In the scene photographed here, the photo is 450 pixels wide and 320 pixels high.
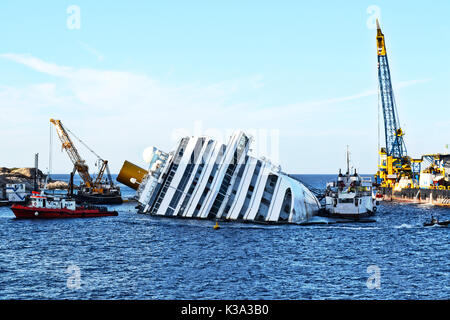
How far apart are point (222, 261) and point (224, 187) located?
1242 inches

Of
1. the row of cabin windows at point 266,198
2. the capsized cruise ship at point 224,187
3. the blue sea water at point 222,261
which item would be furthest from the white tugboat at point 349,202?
the row of cabin windows at point 266,198

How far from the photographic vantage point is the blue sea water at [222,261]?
121 ft

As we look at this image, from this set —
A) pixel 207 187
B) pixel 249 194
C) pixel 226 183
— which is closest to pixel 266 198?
pixel 249 194

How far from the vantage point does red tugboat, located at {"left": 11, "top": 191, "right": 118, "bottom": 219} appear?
301 feet

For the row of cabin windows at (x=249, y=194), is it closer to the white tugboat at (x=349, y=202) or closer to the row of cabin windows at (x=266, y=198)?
the row of cabin windows at (x=266, y=198)

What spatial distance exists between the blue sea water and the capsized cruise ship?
3.04m

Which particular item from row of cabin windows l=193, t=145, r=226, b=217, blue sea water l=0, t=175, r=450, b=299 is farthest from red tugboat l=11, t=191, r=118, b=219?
row of cabin windows l=193, t=145, r=226, b=217

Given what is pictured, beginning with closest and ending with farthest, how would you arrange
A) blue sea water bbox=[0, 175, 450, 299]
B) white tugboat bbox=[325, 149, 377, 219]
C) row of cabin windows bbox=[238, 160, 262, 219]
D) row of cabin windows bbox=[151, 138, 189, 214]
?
blue sea water bbox=[0, 175, 450, 299] → row of cabin windows bbox=[238, 160, 262, 219] → row of cabin windows bbox=[151, 138, 189, 214] → white tugboat bbox=[325, 149, 377, 219]

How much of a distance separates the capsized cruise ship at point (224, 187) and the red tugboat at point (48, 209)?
1890 cm

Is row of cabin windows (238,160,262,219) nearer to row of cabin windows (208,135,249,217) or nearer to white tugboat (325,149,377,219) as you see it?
row of cabin windows (208,135,249,217)

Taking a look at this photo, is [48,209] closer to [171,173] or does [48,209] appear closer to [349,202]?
[171,173]

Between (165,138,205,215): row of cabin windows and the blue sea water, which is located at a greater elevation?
(165,138,205,215): row of cabin windows
